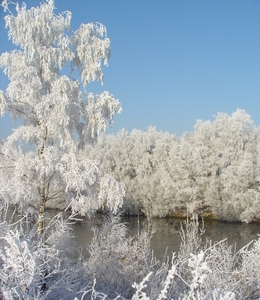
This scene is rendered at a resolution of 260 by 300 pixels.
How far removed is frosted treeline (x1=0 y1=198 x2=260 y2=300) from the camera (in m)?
2.74

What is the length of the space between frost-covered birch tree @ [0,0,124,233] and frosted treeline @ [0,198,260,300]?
112 centimetres

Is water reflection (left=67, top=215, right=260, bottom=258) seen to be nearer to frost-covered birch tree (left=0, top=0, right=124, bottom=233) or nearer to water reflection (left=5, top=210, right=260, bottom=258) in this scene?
water reflection (left=5, top=210, right=260, bottom=258)

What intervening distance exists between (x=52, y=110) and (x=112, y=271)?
141 inches

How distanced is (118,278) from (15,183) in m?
2.89

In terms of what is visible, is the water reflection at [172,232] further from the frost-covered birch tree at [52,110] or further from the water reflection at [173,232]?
the frost-covered birch tree at [52,110]

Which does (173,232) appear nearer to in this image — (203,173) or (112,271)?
(203,173)

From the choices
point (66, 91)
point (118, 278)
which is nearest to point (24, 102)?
point (66, 91)

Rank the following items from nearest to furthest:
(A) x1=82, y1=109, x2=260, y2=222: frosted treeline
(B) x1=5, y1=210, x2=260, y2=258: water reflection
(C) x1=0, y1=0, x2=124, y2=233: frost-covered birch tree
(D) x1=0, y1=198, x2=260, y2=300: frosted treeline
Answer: (D) x1=0, y1=198, x2=260, y2=300: frosted treeline < (C) x1=0, y1=0, x2=124, y2=233: frost-covered birch tree < (B) x1=5, y1=210, x2=260, y2=258: water reflection < (A) x1=82, y1=109, x2=260, y2=222: frosted treeline

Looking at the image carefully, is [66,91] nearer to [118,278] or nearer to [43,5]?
[43,5]

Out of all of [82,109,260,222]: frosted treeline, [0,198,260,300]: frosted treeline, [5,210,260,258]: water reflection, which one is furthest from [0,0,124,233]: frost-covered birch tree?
[82,109,260,222]: frosted treeline

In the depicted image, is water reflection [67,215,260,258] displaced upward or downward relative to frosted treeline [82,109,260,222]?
downward

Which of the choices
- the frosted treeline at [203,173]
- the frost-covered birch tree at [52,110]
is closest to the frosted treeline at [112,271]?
the frost-covered birch tree at [52,110]

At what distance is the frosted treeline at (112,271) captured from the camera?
2.74 meters

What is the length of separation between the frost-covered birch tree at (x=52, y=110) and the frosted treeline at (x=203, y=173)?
1973cm
